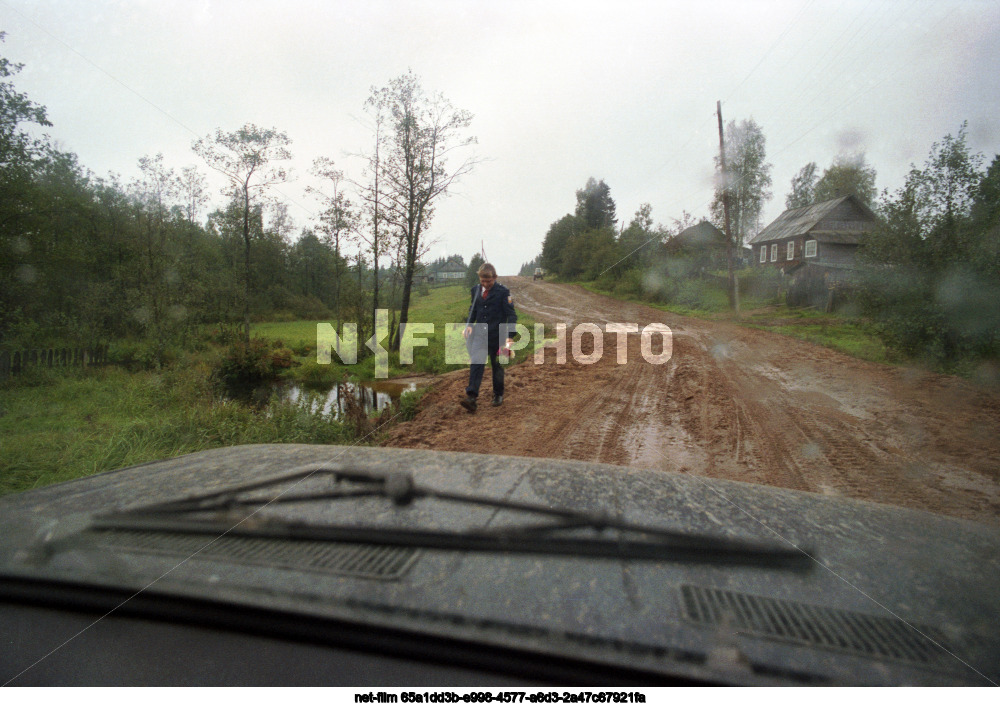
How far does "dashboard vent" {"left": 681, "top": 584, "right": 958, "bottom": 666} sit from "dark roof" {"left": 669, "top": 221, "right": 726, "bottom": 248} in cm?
2882

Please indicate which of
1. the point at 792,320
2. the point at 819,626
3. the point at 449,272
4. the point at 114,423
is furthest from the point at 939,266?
the point at 449,272

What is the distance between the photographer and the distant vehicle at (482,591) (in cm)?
84

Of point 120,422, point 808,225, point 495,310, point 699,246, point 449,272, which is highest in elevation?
point 699,246

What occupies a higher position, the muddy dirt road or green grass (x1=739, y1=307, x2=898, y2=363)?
green grass (x1=739, y1=307, x2=898, y2=363)

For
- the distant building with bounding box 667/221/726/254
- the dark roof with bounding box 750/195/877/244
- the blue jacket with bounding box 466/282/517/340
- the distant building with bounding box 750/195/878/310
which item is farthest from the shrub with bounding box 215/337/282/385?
the distant building with bounding box 667/221/726/254

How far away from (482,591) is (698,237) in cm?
2942

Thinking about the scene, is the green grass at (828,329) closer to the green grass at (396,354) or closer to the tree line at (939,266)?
the tree line at (939,266)

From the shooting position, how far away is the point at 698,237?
27500mm

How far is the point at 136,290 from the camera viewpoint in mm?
10227

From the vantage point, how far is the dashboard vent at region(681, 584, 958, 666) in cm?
85

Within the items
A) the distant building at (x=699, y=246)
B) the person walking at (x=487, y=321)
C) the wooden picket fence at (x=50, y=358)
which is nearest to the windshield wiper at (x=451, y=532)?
the wooden picket fence at (x=50, y=358)

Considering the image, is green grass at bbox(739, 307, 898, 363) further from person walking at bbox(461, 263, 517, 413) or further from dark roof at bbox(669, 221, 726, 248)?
person walking at bbox(461, 263, 517, 413)

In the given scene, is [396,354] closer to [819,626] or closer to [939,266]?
[939,266]

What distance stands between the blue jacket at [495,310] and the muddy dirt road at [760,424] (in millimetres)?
1248
